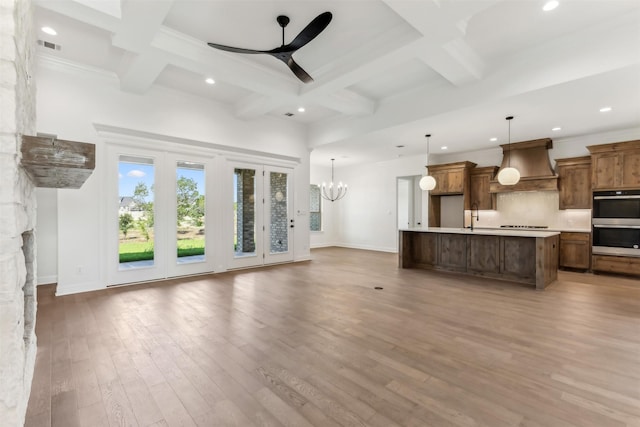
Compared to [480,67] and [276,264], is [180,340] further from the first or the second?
[480,67]

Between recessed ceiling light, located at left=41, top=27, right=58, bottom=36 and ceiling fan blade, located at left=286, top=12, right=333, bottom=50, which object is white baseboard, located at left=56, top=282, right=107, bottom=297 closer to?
recessed ceiling light, located at left=41, top=27, right=58, bottom=36

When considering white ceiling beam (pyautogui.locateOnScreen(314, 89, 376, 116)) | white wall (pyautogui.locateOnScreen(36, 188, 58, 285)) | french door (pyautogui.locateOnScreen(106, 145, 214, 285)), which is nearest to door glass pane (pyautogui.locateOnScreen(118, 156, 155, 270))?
french door (pyautogui.locateOnScreen(106, 145, 214, 285))

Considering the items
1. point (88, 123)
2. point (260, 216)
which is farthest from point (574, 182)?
point (88, 123)

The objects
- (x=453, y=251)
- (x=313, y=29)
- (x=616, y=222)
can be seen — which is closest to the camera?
(x=313, y=29)

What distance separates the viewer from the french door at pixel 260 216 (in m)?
6.46

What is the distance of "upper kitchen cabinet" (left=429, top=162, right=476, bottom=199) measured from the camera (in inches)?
305

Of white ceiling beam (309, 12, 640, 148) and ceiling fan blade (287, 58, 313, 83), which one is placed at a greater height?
white ceiling beam (309, 12, 640, 148)

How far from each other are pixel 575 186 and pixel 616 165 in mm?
770

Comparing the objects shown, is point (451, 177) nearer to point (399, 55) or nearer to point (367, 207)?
point (367, 207)

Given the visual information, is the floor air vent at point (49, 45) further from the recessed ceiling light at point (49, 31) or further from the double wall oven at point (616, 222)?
the double wall oven at point (616, 222)

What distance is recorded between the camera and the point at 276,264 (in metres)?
7.04

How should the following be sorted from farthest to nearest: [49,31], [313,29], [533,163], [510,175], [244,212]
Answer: [533,163]
[244,212]
[510,175]
[49,31]
[313,29]

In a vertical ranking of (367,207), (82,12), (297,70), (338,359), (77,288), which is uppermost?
(82,12)

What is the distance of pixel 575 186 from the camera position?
20.9 ft
